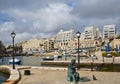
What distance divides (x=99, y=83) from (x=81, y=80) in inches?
60.5

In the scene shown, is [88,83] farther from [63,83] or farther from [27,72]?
[27,72]

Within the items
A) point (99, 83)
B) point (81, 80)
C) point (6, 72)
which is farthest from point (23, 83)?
point (6, 72)

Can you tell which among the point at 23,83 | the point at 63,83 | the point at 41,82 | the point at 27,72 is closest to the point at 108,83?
the point at 63,83

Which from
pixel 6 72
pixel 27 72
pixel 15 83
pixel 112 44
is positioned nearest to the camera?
pixel 15 83

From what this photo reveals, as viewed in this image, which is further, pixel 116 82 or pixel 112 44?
pixel 112 44

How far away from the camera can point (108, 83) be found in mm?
18516

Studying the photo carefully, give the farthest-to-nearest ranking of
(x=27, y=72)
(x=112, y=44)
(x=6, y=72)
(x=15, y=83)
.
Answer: (x=112, y=44), (x=6, y=72), (x=27, y=72), (x=15, y=83)

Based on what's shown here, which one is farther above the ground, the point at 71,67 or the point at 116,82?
the point at 71,67

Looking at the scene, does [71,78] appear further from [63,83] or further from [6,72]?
[6,72]

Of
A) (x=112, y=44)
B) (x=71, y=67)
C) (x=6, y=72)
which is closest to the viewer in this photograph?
(x=71, y=67)

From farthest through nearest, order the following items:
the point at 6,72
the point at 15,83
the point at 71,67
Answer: the point at 6,72, the point at 15,83, the point at 71,67

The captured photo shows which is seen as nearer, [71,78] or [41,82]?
[71,78]

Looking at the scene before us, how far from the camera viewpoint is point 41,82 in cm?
1972

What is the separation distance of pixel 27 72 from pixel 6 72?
11.6m
